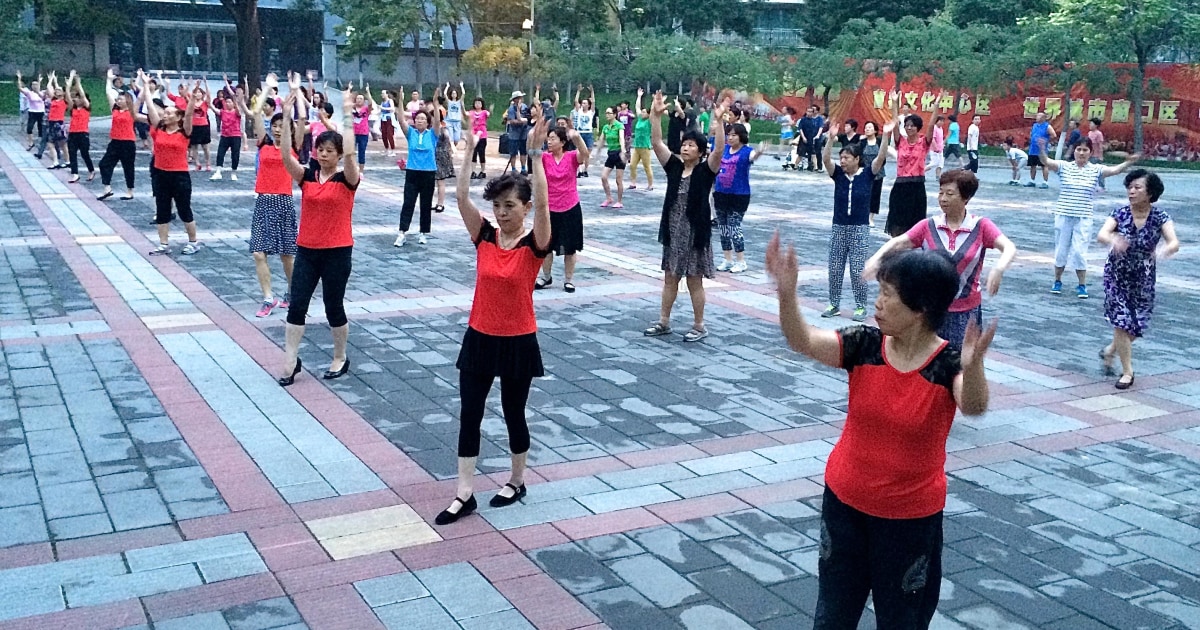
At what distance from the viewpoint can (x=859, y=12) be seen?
4969 cm

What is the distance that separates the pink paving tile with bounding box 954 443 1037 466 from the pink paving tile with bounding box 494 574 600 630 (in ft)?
9.77

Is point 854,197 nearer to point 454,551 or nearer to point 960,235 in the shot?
point 960,235

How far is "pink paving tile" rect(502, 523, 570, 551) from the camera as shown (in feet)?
16.1

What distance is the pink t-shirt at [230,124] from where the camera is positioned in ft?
66.7

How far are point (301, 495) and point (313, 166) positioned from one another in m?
2.92

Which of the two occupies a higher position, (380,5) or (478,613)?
(380,5)

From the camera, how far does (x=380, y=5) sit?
44.8 m

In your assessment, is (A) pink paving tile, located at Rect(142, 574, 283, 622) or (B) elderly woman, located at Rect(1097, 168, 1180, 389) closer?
(A) pink paving tile, located at Rect(142, 574, 283, 622)

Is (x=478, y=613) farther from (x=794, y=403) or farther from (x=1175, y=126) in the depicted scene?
(x=1175, y=126)

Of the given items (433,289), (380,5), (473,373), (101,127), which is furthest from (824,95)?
(473,373)

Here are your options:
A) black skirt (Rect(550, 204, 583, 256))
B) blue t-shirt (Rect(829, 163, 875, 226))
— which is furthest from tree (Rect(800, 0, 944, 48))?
blue t-shirt (Rect(829, 163, 875, 226))

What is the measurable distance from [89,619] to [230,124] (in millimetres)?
17928

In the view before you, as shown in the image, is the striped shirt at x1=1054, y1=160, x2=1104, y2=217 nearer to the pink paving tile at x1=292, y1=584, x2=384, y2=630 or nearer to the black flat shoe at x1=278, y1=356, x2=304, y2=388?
the black flat shoe at x1=278, y1=356, x2=304, y2=388

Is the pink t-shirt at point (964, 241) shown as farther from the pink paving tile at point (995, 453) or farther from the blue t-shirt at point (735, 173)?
the blue t-shirt at point (735, 173)
